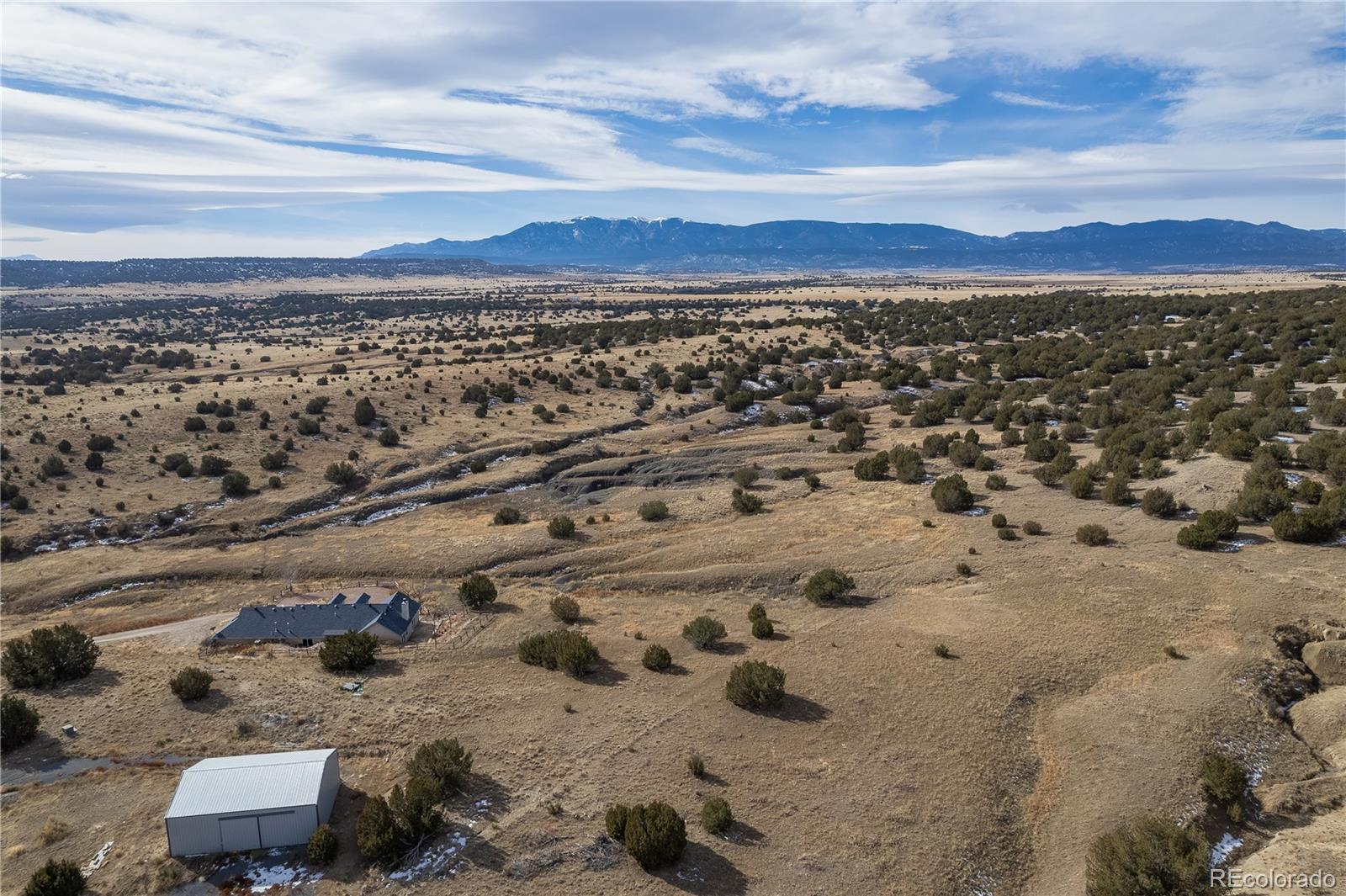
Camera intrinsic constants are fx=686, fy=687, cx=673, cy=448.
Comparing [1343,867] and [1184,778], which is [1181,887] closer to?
[1343,867]

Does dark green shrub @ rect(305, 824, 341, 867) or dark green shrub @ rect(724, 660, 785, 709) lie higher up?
dark green shrub @ rect(724, 660, 785, 709)

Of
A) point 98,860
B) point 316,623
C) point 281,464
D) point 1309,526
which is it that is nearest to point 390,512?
point 281,464

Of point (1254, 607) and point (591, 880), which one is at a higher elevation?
point (1254, 607)

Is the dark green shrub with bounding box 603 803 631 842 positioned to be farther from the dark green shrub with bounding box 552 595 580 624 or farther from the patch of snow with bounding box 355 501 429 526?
the patch of snow with bounding box 355 501 429 526

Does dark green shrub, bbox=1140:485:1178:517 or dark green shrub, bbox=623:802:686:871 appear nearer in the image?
dark green shrub, bbox=623:802:686:871

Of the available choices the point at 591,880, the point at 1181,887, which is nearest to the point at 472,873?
the point at 591,880

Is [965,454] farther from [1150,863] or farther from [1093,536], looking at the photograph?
[1150,863]

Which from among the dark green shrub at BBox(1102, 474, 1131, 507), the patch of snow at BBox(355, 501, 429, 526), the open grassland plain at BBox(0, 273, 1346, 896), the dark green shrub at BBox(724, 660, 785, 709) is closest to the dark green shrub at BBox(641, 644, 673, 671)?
the open grassland plain at BBox(0, 273, 1346, 896)
